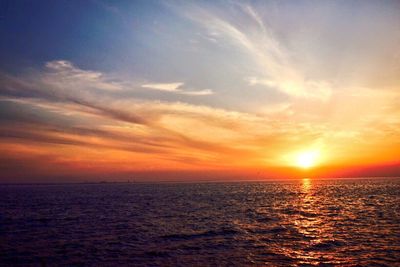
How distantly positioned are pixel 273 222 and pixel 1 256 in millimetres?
36782

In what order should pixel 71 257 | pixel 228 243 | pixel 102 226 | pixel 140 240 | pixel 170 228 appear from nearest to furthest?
1. pixel 71 257
2. pixel 228 243
3. pixel 140 240
4. pixel 170 228
5. pixel 102 226

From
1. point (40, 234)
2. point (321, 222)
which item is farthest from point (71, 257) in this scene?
point (321, 222)

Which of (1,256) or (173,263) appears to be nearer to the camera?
(173,263)

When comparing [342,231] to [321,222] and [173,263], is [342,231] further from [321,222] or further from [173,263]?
[173,263]

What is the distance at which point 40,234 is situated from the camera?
142ft

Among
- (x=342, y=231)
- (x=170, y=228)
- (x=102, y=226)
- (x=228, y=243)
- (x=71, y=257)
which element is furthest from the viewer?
(x=102, y=226)

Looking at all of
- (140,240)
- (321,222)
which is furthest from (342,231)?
(140,240)

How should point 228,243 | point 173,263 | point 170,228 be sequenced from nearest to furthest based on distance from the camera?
point 173,263 → point 228,243 → point 170,228

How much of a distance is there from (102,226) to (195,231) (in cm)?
1527

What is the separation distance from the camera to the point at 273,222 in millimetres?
52281

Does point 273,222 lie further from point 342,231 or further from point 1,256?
point 1,256

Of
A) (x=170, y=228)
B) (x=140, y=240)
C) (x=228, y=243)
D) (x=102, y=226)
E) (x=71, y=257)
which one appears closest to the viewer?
(x=71, y=257)

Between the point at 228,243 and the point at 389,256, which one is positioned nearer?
the point at 389,256

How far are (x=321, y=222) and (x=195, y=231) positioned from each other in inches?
835
